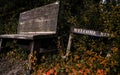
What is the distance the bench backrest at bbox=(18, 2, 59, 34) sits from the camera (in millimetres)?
5805

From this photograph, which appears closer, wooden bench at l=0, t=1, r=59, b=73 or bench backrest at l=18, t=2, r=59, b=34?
wooden bench at l=0, t=1, r=59, b=73

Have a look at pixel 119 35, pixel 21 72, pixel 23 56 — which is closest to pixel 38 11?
pixel 23 56

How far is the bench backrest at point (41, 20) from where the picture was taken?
19.0 ft

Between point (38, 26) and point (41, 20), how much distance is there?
0.18 metres

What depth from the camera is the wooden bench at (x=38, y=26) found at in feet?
17.0

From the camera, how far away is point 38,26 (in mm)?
6496

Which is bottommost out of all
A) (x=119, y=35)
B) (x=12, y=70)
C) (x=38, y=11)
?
(x=12, y=70)

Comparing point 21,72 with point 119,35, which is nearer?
point 119,35

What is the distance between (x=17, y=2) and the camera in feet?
30.8

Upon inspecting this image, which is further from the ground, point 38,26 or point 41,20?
point 41,20

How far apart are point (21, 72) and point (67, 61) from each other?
3.60 ft

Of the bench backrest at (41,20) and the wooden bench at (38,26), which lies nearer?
the wooden bench at (38,26)

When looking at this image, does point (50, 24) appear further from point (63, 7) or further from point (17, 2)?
point (17, 2)

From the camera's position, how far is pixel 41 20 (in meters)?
6.41
